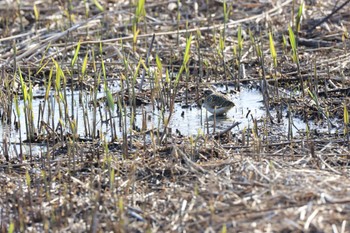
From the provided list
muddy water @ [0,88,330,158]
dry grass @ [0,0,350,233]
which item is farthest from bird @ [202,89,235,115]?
dry grass @ [0,0,350,233]

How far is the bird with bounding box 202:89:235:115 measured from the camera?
7.65 m

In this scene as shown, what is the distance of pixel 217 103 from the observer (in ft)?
25.1

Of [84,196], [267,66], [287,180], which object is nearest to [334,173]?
[287,180]

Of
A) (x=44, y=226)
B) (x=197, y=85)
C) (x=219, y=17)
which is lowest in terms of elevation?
→ (x=44, y=226)

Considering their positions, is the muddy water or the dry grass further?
the muddy water

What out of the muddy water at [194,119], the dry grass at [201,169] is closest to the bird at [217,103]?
the muddy water at [194,119]

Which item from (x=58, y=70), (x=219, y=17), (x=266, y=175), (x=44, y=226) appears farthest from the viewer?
(x=219, y=17)

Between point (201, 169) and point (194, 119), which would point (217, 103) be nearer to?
point (194, 119)

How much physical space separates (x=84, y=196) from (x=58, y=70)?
1310 mm

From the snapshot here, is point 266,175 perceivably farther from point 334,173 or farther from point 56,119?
point 56,119

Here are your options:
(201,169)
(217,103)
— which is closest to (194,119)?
(217,103)

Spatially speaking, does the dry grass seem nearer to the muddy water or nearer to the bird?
the muddy water

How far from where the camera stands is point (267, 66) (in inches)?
358

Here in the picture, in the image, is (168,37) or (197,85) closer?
(197,85)
